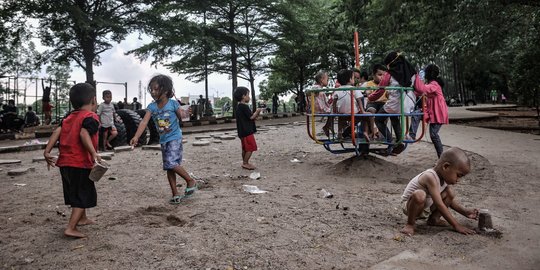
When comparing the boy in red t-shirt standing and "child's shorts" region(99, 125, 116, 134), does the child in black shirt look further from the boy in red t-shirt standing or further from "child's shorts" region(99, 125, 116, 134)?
"child's shorts" region(99, 125, 116, 134)

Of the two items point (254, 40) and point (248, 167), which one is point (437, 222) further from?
point (254, 40)

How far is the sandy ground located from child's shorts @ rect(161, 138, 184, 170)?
0.44 meters

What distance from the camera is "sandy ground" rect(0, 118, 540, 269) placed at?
2.75m

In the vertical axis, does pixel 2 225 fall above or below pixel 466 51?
below

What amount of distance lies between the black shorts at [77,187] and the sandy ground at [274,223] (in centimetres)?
28

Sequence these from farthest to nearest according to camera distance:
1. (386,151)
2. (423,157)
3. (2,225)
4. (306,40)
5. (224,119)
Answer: (306,40) < (224,119) < (423,157) < (386,151) < (2,225)

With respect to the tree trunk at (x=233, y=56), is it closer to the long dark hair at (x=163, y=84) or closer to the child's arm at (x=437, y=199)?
the long dark hair at (x=163, y=84)

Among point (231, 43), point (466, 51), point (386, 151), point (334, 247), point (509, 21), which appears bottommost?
point (334, 247)

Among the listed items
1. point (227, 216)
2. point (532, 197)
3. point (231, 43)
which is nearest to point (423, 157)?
point (532, 197)

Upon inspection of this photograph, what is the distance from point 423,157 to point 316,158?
6.42 feet

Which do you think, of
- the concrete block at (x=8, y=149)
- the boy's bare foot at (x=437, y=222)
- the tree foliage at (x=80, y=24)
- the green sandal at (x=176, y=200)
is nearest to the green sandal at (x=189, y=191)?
the green sandal at (x=176, y=200)

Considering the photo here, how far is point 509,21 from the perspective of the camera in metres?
12.1

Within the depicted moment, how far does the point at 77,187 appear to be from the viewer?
11.1 ft

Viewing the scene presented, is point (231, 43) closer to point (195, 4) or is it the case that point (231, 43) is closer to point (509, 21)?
point (195, 4)
